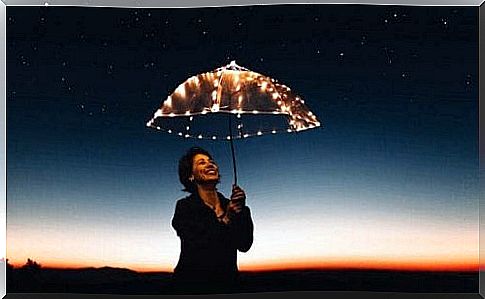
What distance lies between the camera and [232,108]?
11.7 feet

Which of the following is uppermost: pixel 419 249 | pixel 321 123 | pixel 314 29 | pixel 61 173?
pixel 314 29

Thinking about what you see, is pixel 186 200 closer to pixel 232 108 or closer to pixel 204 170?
pixel 204 170

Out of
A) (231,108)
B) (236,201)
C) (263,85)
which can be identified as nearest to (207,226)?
(236,201)

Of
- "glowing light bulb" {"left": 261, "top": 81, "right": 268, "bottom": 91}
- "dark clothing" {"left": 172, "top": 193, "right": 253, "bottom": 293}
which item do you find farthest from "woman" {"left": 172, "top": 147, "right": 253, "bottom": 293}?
"glowing light bulb" {"left": 261, "top": 81, "right": 268, "bottom": 91}

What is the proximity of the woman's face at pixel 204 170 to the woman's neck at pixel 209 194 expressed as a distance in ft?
0.10

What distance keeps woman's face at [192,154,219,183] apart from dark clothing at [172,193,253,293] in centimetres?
9

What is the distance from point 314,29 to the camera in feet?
12.2

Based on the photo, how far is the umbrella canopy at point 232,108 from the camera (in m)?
3.53

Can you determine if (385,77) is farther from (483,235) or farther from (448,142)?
(483,235)

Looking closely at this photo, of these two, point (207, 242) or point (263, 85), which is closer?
point (263, 85)

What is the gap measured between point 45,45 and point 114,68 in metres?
0.36

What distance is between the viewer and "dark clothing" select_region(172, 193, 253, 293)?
370 centimetres

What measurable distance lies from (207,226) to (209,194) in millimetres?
159

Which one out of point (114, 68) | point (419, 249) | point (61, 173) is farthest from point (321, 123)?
point (61, 173)
